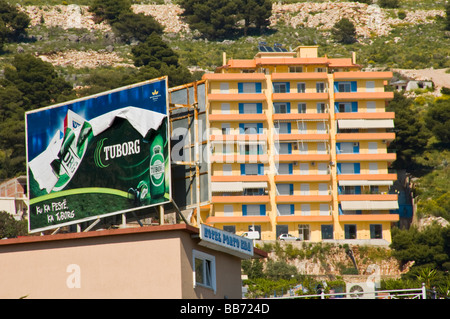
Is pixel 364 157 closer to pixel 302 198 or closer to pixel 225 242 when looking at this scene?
pixel 302 198

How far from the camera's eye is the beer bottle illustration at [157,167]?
36.2 metres

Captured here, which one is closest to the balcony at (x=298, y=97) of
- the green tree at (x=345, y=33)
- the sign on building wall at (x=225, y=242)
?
the sign on building wall at (x=225, y=242)

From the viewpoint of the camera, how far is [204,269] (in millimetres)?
36688

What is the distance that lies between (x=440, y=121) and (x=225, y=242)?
318ft

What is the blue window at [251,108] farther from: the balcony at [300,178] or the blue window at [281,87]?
the balcony at [300,178]

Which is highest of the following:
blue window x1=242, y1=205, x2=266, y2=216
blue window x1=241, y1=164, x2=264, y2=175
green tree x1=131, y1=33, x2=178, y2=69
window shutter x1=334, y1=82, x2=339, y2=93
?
green tree x1=131, y1=33, x2=178, y2=69

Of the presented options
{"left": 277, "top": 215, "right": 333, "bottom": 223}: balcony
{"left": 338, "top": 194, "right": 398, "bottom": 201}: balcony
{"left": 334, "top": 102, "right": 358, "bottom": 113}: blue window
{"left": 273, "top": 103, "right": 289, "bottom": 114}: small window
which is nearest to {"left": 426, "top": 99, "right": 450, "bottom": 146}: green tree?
{"left": 334, "top": 102, "right": 358, "bottom": 113}: blue window

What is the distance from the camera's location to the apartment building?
106 meters

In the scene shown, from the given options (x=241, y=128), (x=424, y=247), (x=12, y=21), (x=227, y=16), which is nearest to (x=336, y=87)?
(x=241, y=128)

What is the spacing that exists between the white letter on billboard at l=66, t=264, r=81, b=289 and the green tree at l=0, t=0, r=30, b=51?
156 metres

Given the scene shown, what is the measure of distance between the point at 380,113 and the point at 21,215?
4219cm

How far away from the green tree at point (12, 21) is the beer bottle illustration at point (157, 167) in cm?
15563

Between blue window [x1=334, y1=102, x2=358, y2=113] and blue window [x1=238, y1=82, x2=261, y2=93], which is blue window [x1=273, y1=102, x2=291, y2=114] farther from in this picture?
blue window [x1=334, y1=102, x2=358, y2=113]

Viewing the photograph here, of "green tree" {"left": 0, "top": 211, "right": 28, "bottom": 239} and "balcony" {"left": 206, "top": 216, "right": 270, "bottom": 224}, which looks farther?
"balcony" {"left": 206, "top": 216, "right": 270, "bottom": 224}
